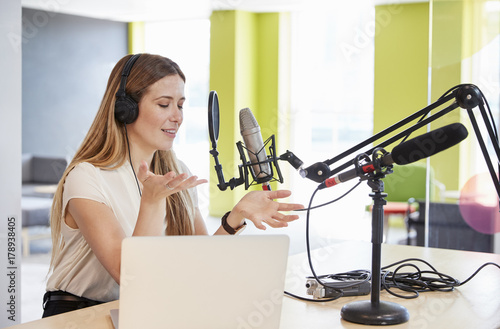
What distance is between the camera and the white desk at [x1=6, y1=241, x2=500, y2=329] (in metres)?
1.30

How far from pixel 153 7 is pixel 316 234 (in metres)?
3.82

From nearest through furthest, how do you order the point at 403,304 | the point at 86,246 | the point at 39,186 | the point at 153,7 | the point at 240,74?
the point at 403,304 → the point at 86,246 → the point at 39,186 → the point at 240,74 → the point at 153,7

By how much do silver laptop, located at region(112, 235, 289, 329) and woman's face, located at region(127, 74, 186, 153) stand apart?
0.80 meters

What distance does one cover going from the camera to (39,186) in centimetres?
716

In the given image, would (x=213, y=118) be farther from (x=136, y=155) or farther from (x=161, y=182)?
(x=136, y=155)

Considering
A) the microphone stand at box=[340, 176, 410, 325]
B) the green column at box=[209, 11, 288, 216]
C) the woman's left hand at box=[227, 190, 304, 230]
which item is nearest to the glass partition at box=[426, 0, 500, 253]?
the woman's left hand at box=[227, 190, 304, 230]

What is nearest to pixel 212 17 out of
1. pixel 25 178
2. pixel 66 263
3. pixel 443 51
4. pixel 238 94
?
pixel 238 94

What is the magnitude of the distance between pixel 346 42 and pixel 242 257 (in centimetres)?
681

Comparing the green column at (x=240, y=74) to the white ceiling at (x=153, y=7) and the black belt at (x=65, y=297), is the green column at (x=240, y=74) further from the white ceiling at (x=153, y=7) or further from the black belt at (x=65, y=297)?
the black belt at (x=65, y=297)

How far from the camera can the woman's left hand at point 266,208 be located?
1.44m

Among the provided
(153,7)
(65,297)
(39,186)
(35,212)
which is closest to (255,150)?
(65,297)

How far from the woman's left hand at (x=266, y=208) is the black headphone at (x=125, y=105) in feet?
1.48

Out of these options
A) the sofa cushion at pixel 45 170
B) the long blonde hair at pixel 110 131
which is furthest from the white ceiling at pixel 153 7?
the long blonde hair at pixel 110 131

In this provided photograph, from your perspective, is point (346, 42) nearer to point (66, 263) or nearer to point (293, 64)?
point (293, 64)
